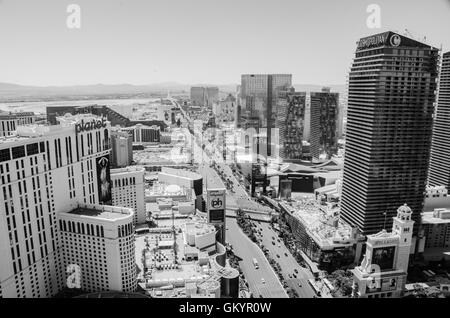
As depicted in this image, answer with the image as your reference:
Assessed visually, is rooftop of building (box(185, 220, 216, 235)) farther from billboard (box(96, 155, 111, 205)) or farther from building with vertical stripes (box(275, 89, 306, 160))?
building with vertical stripes (box(275, 89, 306, 160))

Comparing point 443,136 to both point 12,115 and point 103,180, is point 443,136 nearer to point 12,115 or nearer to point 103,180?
point 103,180

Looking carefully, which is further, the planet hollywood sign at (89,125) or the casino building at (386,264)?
the casino building at (386,264)

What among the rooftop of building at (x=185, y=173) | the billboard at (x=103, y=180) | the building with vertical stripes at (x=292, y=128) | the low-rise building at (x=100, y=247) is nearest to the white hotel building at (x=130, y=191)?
the billboard at (x=103, y=180)

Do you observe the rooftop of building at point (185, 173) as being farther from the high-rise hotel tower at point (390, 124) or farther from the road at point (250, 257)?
the high-rise hotel tower at point (390, 124)

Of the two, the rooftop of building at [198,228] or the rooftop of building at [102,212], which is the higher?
the rooftop of building at [102,212]
